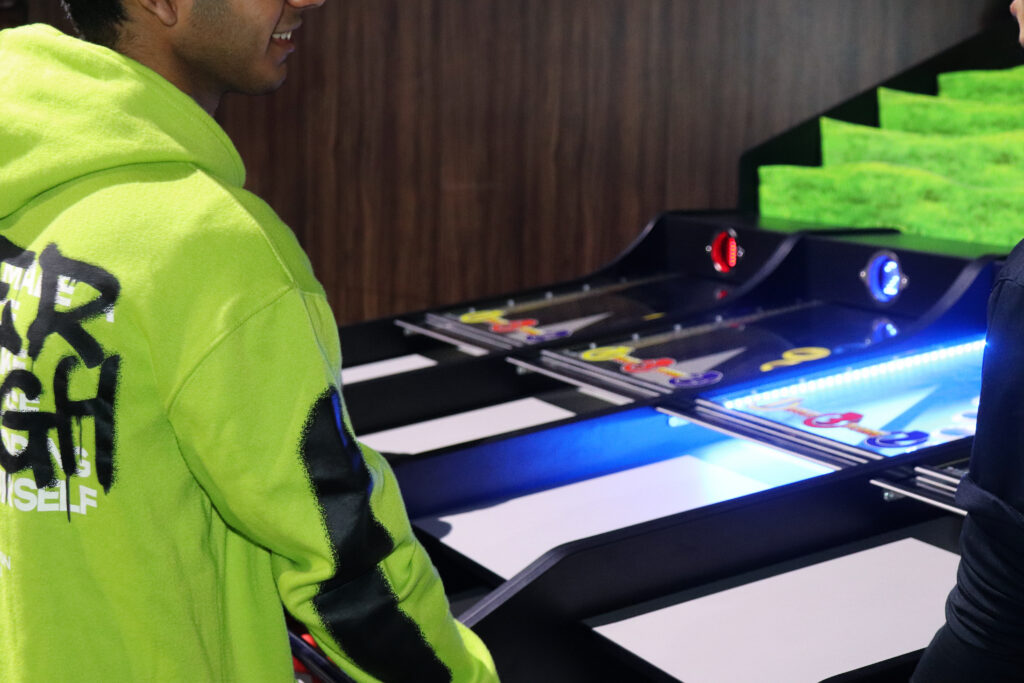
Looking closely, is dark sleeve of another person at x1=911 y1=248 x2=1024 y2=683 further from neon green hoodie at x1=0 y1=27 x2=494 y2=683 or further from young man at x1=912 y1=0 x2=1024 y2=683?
neon green hoodie at x1=0 y1=27 x2=494 y2=683

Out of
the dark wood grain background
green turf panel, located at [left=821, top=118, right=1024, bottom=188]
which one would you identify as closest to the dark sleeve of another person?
green turf panel, located at [left=821, top=118, right=1024, bottom=188]

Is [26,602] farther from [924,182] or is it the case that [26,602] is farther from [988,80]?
[988,80]

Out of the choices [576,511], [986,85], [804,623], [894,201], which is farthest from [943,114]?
[804,623]

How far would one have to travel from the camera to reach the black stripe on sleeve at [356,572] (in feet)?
2.45

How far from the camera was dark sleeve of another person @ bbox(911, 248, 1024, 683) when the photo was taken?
0.89 meters

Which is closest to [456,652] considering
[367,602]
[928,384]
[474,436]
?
[367,602]

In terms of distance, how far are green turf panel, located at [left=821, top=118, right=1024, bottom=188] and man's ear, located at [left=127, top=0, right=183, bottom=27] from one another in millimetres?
2241

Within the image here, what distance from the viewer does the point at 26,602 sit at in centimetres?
79

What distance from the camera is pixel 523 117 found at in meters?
3.46

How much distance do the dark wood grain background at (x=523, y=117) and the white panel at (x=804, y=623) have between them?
1.90 meters

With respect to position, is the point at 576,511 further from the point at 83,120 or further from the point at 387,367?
the point at 83,120

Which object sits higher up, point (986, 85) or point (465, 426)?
point (986, 85)

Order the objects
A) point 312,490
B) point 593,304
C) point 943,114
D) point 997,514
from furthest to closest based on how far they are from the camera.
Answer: point 943,114 → point 593,304 → point 997,514 → point 312,490

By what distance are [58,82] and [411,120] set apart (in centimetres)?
298
